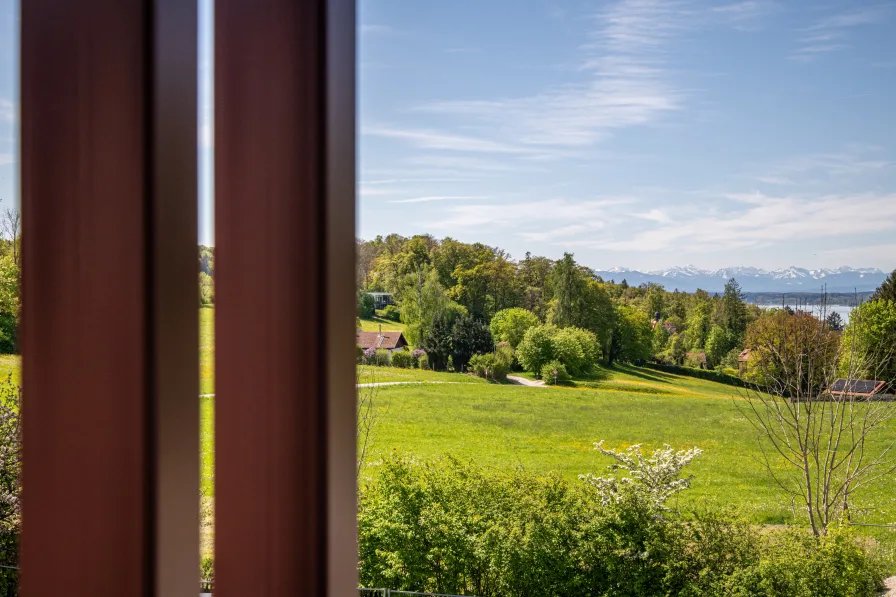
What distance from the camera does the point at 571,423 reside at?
5.22 m

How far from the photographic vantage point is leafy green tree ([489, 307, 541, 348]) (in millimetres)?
5426

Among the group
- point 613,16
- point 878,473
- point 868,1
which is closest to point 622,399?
point 878,473

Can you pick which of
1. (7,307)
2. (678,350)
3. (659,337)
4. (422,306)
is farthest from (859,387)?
(7,307)

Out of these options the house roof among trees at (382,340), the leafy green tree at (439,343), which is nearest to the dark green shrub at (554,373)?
the leafy green tree at (439,343)

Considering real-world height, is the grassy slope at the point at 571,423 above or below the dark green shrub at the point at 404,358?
below

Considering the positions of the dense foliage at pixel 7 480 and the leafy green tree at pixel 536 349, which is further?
the leafy green tree at pixel 536 349

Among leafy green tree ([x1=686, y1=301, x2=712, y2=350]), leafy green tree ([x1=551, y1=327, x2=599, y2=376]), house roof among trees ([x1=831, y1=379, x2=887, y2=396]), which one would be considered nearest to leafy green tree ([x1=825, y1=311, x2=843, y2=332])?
house roof among trees ([x1=831, y1=379, x2=887, y2=396])

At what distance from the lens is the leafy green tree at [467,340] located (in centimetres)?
548

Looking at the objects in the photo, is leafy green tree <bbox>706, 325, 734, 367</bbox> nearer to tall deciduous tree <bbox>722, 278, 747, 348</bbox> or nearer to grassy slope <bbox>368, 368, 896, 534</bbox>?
tall deciduous tree <bbox>722, 278, 747, 348</bbox>

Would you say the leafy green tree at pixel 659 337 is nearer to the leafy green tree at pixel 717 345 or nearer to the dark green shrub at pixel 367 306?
the leafy green tree at pixel 717 345

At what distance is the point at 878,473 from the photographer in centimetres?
444

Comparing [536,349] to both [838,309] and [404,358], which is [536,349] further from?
[838,309]

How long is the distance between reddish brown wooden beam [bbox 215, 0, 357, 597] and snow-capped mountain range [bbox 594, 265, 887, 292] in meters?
4.99

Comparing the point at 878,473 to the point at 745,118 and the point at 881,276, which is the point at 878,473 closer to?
the point at 881,276
